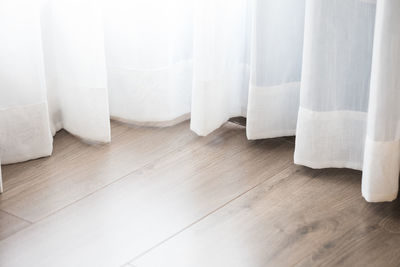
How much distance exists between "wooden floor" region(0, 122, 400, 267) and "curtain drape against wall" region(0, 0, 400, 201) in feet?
0.16

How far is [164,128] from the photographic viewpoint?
175 cm

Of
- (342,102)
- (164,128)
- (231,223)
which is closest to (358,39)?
(342,102)

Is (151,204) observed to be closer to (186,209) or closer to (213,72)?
(186,209)

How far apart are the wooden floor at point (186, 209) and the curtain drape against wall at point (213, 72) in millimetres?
49

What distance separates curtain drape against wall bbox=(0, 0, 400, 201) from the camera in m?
1.37

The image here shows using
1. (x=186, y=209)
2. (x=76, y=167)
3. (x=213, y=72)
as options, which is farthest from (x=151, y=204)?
(x=213, y=72)

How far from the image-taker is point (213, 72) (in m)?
1.60

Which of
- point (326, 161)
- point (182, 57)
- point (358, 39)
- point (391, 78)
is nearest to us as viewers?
point (391, 78)

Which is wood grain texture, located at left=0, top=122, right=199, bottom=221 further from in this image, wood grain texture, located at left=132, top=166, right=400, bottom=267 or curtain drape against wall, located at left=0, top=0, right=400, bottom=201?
wood grain texture, located at left=132, top=166, right=400, bottom=267

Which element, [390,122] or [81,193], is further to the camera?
[81,193]

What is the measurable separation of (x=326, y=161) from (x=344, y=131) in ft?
0.27

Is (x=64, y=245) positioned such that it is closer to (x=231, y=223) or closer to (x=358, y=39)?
(x=231, y=223)

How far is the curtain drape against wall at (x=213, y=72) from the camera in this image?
1369mm

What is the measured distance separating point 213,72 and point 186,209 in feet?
1.21
